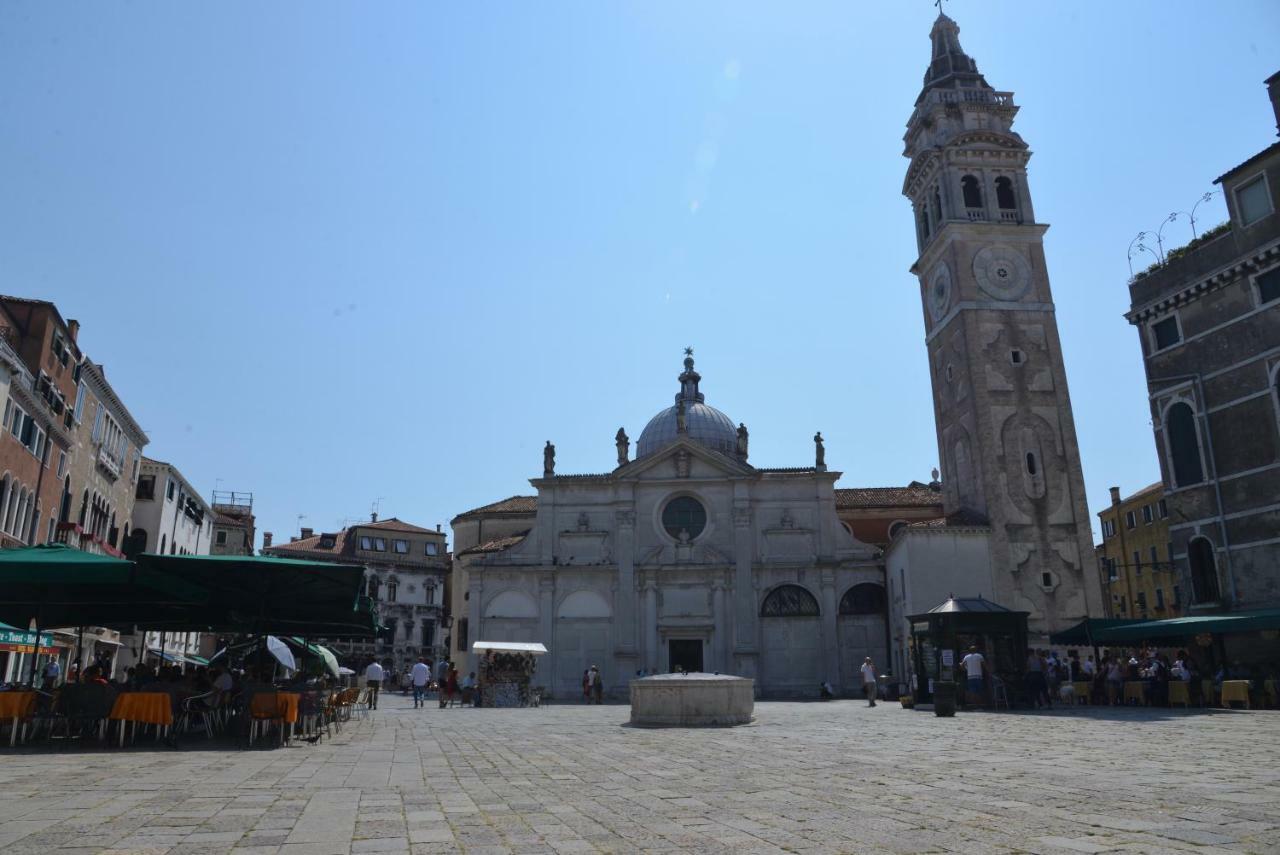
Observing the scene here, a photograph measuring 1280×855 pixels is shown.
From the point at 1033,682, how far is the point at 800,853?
19.8 metres

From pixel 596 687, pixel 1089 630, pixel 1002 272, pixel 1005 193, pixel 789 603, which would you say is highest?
pixel 1005 193

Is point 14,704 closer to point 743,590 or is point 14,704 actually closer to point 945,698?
point 945,698

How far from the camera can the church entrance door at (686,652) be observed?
130ft

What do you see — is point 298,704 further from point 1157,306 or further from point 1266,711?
point 1157,306

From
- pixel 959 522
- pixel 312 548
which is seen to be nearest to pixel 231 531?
pixel 312 548

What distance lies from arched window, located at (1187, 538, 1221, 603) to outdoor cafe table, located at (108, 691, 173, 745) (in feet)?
91.0

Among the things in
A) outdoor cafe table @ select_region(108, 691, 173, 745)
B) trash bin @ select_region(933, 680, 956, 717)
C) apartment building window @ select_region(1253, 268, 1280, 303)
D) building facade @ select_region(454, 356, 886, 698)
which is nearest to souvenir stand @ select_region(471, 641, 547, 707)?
building facade @ select_region(454, 356, 886, 698)

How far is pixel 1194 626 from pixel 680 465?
2294 centimetres

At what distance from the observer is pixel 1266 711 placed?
19.4 meters

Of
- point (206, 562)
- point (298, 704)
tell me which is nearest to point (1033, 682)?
point (298, 704)

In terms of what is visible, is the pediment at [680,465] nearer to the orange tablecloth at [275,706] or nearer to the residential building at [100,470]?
the residential building at [100,470]

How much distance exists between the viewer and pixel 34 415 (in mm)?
25688

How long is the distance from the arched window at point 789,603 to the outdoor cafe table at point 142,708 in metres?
29.9

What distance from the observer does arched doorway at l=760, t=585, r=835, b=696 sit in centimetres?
3828
